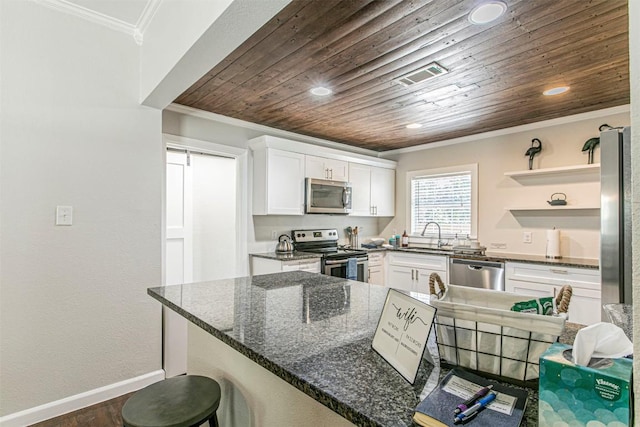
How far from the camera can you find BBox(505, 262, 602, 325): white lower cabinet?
2.97 metres

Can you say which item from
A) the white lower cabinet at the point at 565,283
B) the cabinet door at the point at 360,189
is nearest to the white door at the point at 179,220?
the cabinet door at the point at 360,189

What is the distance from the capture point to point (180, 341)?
2904 mm

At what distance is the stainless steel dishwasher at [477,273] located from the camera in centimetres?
351

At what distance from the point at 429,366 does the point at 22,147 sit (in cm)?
265

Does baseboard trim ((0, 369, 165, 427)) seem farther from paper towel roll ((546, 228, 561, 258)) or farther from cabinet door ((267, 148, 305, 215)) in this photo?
paper towel roll ((546, 228, 561, 258))

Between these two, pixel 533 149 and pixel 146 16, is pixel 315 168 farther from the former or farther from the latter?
pixel 533 149

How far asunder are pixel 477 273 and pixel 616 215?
1.95m

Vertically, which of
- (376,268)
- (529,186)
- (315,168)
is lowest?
(376,268)

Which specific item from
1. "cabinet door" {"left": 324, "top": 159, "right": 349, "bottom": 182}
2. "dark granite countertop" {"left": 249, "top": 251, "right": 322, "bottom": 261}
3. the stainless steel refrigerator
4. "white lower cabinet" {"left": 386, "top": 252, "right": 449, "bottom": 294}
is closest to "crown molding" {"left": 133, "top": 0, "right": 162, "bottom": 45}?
"dark granite countertop" {"left": 249, "top": 251, "right": 322, "bottom": 261}

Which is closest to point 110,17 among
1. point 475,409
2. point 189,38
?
point 189,38

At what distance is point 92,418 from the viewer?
2236 mm

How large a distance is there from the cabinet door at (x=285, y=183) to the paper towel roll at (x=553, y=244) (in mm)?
2730

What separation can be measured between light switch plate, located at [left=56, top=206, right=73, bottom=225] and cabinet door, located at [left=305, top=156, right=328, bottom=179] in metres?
2.40

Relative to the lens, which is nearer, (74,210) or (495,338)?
(495,338)
